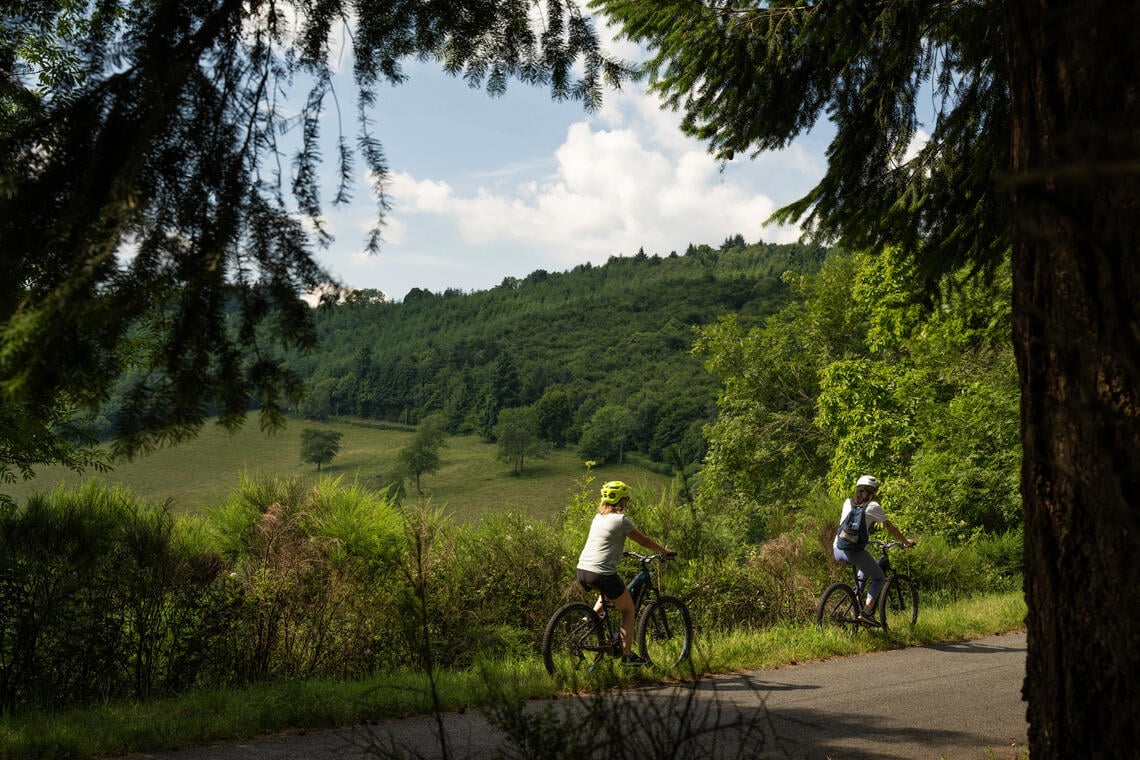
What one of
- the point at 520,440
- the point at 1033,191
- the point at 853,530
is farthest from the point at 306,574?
the point at 520,440

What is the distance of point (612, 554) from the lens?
8250 millimetres

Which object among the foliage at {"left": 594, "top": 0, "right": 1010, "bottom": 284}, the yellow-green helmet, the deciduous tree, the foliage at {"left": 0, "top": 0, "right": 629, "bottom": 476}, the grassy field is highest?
the foliage at {"left": 594, "top": 0, "right": 1010, "bottom": 284}

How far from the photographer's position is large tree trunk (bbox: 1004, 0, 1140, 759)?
297cm

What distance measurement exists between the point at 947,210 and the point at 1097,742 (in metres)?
4.86

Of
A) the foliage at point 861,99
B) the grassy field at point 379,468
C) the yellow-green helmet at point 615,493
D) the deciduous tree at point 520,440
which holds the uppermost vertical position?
the foliage at point 861,99

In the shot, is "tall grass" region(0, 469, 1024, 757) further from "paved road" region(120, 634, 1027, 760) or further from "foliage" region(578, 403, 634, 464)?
"foliage" region(578, 403, 634, 464)

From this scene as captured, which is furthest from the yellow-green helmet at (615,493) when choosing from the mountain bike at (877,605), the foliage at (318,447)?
the foliage at (318,447)

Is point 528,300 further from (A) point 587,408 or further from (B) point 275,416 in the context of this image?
(B) point 275,416

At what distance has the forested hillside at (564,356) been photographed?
10131cm

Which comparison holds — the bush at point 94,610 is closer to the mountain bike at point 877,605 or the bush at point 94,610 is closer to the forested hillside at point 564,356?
the mountain bike at point 877,605

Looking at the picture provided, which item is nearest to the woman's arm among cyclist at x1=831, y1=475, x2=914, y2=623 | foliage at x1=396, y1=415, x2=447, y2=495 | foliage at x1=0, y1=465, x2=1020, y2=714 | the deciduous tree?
cyclist at x1=831, y1=475, x2=914, y2=623

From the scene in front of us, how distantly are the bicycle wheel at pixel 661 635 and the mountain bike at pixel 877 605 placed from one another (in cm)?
211

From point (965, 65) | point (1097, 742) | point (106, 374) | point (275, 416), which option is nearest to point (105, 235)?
point (106, 374)

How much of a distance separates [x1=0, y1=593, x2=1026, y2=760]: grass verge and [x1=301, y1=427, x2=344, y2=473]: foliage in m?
104
